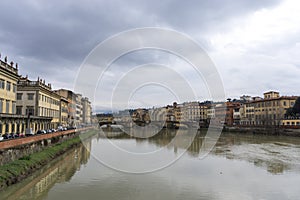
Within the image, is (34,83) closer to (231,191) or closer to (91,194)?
(91,194)

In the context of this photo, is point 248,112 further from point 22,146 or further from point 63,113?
point 22,146

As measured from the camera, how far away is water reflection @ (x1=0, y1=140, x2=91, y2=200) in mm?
12221

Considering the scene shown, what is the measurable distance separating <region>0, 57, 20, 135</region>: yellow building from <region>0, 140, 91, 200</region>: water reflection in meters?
5.41

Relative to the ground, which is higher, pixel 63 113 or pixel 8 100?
pixel 8 100

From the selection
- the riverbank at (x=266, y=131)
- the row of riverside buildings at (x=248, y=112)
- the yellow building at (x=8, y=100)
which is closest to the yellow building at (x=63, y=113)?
the yellow building at (x=8, y=100)

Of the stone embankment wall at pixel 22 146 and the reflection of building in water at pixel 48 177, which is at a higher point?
the stone embankment wall at pixel 22 146

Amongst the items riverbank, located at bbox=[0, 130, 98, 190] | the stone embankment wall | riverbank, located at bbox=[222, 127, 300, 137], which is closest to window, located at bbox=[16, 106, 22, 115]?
the stone embankment wall

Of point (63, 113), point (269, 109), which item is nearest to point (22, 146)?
point (63, 113)

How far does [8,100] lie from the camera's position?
24.0 meters

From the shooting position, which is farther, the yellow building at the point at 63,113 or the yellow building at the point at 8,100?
the yellow building at the point at 63,113

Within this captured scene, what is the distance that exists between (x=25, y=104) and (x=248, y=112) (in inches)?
1990

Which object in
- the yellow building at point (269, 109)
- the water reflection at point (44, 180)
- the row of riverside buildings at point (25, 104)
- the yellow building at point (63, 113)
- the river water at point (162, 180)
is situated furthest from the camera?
the yellow building at point (269, 109)

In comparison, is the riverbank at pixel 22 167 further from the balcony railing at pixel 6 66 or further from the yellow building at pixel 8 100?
the balcony railing at pixel 6 66

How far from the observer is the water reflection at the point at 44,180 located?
12.2m
